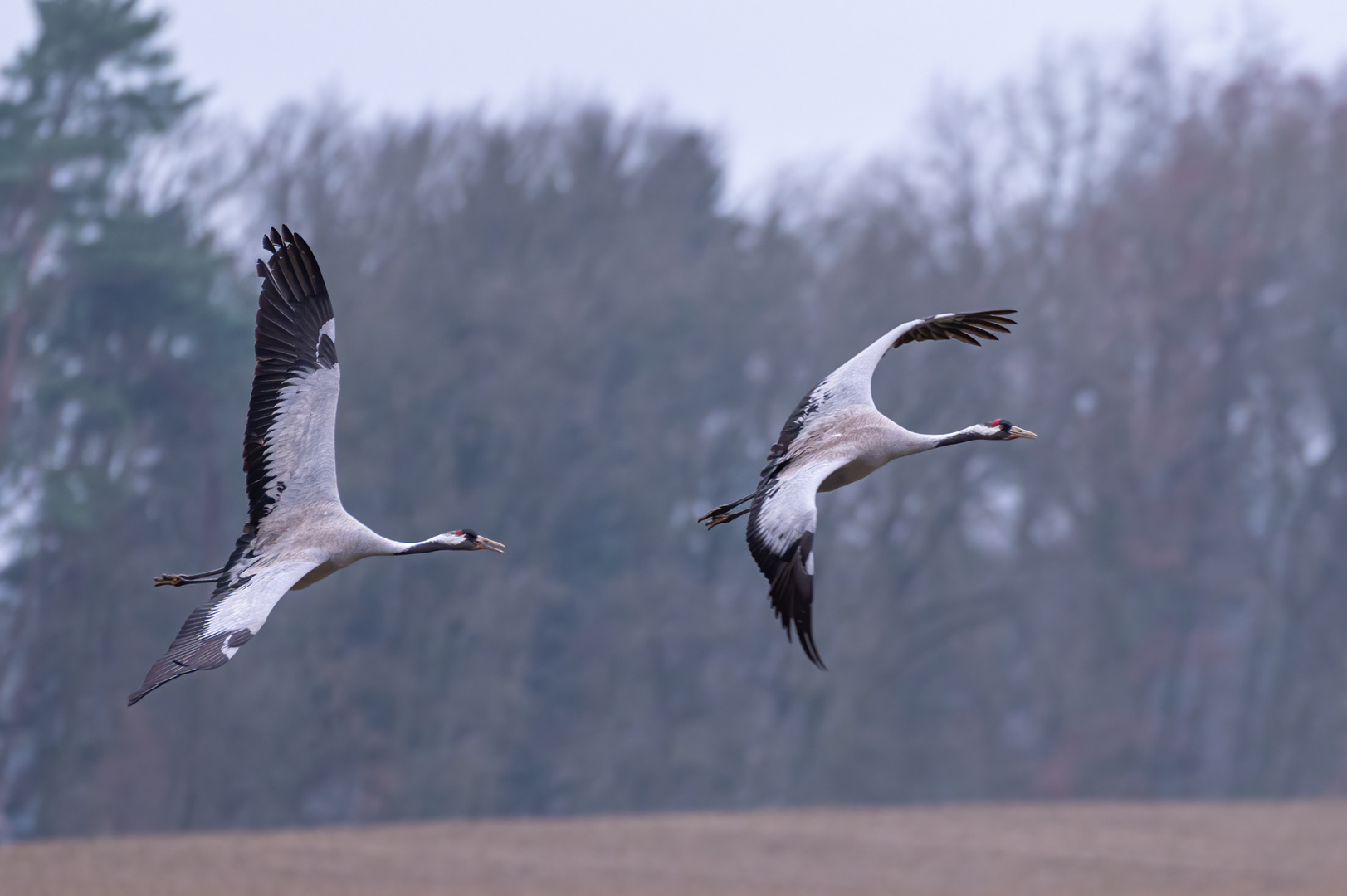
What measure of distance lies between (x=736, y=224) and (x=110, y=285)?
12.9m

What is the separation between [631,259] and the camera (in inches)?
1576

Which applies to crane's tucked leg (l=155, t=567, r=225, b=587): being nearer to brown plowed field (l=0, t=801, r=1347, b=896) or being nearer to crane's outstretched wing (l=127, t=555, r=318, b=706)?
crane's outstretched wing (l=127, t=555, r=318, b=706)

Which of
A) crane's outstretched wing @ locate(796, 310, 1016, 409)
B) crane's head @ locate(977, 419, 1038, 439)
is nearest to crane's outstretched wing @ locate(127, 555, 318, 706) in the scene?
crane's outstretched wing @ locate(796, 310, 1016, 409)

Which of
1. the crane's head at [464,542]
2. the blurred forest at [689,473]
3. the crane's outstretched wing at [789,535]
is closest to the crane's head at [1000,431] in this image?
the crane's outstretched wing at [789,535]

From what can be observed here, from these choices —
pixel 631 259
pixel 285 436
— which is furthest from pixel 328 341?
pixel 631 259

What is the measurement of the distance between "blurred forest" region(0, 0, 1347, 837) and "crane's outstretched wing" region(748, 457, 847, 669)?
2398cm

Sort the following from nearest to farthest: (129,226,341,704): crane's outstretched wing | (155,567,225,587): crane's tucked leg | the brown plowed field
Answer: (129,226,341,704): crane's outstretched wing
(155,567,225,587): crane's tucked leg
the brown plowed field

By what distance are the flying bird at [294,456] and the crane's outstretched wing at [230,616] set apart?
0.02m

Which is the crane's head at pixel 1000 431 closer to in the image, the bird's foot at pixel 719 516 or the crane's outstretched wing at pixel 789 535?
the crane's outstretched wing at pixel 789 535

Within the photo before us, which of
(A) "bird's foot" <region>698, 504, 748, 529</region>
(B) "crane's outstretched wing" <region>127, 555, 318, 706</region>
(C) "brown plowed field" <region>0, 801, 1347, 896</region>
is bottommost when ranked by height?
(C) "brown plowed field" <region>0, 801, 1347, 896</region>

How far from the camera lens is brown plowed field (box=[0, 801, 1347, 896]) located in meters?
26.0

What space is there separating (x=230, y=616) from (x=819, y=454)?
3.74 m

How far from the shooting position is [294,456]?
11852mm

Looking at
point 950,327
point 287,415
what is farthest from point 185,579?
point 950,327
